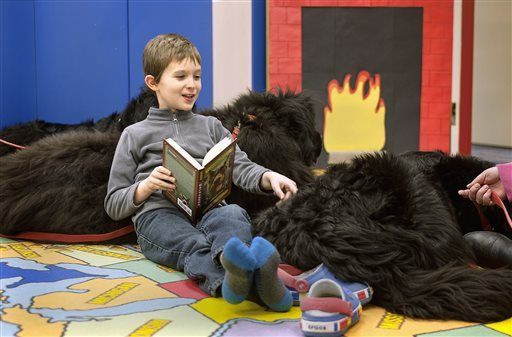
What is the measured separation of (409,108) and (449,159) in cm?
223

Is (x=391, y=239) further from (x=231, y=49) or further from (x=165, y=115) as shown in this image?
(x=231, y=49)

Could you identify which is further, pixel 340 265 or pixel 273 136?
pixel 273 136

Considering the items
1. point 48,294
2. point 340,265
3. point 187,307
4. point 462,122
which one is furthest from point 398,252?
point 462,122

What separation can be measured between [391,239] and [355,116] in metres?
2.58

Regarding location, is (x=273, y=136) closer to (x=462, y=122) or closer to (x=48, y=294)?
(x=48, y=294)

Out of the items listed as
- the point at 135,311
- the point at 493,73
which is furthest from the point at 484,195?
the point at 493,73

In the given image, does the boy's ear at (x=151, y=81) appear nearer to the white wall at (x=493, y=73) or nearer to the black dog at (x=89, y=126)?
the black dog at (x=89, y=126)

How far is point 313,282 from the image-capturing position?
1.26 m

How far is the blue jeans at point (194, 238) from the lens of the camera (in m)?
1.40

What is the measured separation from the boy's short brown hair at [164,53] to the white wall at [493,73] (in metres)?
4.72

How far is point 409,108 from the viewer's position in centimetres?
383

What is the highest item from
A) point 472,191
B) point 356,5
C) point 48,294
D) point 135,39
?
point 356,5

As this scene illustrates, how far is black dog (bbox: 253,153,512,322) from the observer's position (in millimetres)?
1206

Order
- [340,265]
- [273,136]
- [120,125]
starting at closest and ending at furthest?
[340,265] < [273,136] < [120,125]
